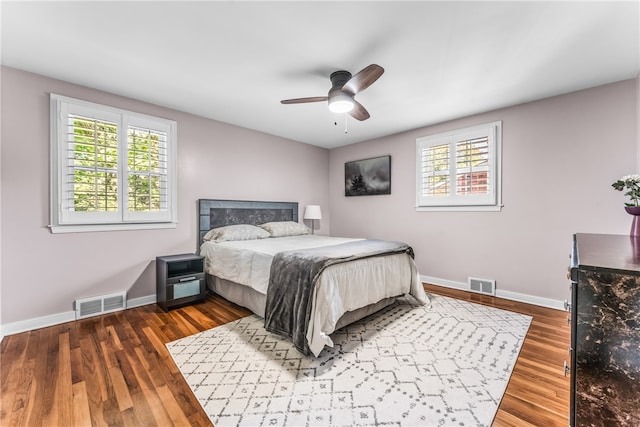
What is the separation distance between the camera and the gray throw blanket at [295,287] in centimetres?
217

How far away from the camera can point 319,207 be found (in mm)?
5242

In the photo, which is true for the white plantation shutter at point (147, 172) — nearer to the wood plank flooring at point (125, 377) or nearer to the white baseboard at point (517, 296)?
the wood plank flooring at point (125, 377)

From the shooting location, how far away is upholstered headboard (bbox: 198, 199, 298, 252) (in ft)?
12.5

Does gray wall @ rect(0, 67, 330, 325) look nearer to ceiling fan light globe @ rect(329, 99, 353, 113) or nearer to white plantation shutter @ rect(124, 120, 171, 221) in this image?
white plantation shutter @ rect(124, 120, 171, 221)

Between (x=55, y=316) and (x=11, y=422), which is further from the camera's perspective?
(x=55, y=316)

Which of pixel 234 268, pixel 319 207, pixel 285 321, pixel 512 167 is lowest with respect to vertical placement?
pixel 285 321

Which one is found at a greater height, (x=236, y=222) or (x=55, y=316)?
(x=236, y=222)

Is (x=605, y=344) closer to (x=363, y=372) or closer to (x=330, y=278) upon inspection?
(x=363, y=372)

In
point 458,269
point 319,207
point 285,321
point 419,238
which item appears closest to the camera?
point 285,321

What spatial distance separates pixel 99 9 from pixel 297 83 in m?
1.61

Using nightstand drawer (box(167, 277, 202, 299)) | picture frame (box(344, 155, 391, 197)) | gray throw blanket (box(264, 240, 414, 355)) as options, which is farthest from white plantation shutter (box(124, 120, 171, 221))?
picture frame (box(344, 155, 391, 197))

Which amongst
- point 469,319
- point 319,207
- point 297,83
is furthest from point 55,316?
point 469,319

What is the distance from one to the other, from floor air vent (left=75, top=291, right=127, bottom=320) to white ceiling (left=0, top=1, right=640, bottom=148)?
233 cm

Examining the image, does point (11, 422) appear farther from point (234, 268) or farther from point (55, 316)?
point (234, 268)
